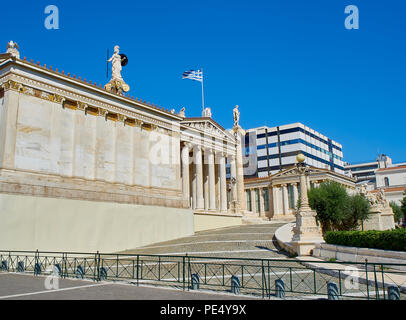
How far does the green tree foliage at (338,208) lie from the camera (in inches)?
1265

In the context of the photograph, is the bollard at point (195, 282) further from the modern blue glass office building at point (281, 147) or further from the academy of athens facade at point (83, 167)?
the modern blue glass office building at point (281, 147)

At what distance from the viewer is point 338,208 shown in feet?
105

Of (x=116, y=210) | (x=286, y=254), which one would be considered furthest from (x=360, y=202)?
(x=116, y=210)

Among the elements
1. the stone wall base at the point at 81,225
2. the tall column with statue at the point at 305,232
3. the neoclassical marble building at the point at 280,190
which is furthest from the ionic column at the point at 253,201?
the tall column with statue at the point at 305,232

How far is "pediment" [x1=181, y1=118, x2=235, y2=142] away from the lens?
4431 cm

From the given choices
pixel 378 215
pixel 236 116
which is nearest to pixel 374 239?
pixel 378 215

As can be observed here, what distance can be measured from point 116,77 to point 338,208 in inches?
952

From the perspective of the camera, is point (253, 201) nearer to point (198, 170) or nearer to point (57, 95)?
point (198, 170)

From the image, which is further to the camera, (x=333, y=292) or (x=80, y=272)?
(x=80, y=272)

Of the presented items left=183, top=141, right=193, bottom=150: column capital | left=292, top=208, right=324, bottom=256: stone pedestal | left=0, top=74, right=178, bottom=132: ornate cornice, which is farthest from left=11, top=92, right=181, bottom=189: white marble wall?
left=292, top=208, right=324, bottom=256: stone pedestal

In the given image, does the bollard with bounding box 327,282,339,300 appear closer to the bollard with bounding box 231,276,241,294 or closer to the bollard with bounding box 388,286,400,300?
the bollard with bounding box 388,286,400,300
